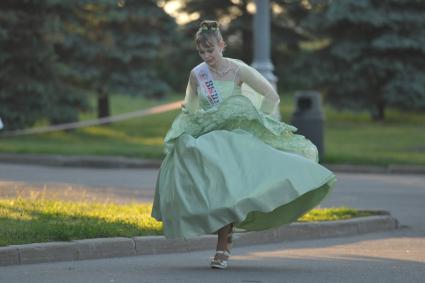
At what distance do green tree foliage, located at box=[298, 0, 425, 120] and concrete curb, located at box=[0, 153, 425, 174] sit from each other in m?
14.1

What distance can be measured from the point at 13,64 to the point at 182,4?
994 centimetres

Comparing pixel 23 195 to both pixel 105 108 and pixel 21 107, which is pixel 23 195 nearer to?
pixel 21 107

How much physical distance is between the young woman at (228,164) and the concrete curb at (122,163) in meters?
11.5

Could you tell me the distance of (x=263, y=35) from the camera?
20.0 meters

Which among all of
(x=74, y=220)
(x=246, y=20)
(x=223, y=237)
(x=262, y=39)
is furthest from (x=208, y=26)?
(x=246, y=20)

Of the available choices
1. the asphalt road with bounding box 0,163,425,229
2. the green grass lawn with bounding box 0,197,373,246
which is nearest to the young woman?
the green grass lawn with bounding box 0,197,373,246

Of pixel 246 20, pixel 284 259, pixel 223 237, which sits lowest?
pixel 284 259

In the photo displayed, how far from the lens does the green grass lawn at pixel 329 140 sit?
22000mm

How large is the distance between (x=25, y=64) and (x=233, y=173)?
21.1 meters

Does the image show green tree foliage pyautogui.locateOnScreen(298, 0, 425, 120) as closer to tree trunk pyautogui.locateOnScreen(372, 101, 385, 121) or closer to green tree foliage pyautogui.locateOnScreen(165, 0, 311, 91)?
tree trunk pyautogui.locateOnScreen(372, 101, 385, 121)

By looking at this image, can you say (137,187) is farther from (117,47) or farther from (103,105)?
(103,105)

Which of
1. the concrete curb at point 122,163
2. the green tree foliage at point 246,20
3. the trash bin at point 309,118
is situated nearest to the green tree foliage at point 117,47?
the green tree foliage at point 246,20

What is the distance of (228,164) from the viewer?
27.0ft

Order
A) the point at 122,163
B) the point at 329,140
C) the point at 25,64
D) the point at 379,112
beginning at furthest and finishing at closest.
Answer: the point at 379,112 < the point at 329,140 < the point at 25,64 < the point at 122,163
